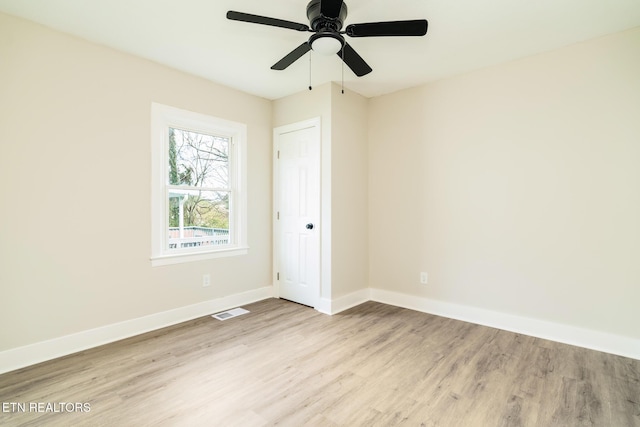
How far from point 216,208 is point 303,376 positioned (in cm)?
221

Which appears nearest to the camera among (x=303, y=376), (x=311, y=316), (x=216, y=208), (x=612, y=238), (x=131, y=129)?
(x=303, y=376)

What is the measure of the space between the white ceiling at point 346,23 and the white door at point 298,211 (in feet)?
2.69

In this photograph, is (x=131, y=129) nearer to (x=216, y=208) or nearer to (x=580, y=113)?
(x=216, y=208)

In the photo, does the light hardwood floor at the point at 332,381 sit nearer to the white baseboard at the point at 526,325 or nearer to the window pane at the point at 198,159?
the white baseboard at the point at 526,325

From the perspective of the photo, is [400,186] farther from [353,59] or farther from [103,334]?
[103,334]

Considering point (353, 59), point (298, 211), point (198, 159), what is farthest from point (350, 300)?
point (353, 59)

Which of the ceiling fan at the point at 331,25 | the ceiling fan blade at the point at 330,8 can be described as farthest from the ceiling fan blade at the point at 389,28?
the ceiling fan blade at the point at 330,8

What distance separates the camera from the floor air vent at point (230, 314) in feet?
11.0

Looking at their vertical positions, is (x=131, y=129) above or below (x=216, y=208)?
above

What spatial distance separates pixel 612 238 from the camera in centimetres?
254

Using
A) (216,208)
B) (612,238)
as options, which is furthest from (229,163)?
(612,238)

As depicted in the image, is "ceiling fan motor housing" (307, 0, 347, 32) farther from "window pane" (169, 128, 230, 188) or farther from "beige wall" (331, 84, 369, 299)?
"window pane" (169, 128, 230, 188)

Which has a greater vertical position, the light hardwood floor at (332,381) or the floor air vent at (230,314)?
the floor air vent at (230,314)

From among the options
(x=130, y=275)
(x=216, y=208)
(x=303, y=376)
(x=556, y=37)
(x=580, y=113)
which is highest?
(x=556, y=37)
